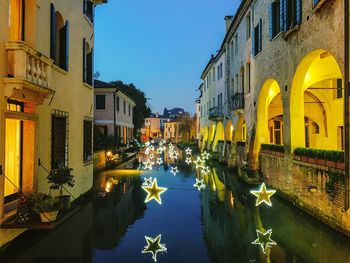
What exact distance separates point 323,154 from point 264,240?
132 inches

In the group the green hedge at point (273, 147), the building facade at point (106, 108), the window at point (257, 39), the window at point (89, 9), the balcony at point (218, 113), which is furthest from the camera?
the balcony at point (218, 113)

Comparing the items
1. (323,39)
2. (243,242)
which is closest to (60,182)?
(243,242)

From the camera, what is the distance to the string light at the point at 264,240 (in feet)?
27.9

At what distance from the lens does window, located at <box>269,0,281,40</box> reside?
15836 millimetres

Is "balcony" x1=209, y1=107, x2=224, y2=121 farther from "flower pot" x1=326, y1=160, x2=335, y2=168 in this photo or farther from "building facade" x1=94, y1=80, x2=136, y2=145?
"flower pot" x1=326, y1=160, x2=335, y2=168

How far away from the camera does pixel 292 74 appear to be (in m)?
13.6

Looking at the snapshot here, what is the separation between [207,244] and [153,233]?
1.72 meters

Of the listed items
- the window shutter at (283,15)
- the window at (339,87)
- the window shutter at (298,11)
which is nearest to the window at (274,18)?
the window shutter at (283,15)

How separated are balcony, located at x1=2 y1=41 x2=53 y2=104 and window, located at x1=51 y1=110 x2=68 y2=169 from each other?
224 cm

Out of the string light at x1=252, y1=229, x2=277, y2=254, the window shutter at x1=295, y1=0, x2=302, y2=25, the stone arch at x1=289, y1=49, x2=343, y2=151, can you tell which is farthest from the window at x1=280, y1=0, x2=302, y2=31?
the string light at x1=252, y1=229, x2=277, y2=254

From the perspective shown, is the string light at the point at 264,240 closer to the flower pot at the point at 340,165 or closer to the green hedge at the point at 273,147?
the flower pot at the point at 340,165

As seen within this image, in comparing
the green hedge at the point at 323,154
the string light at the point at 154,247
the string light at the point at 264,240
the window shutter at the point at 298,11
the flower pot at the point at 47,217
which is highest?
the window shutter at the point at 298,11

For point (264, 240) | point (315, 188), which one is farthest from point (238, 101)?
point (264, 240)

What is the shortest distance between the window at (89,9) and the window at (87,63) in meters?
1.25
